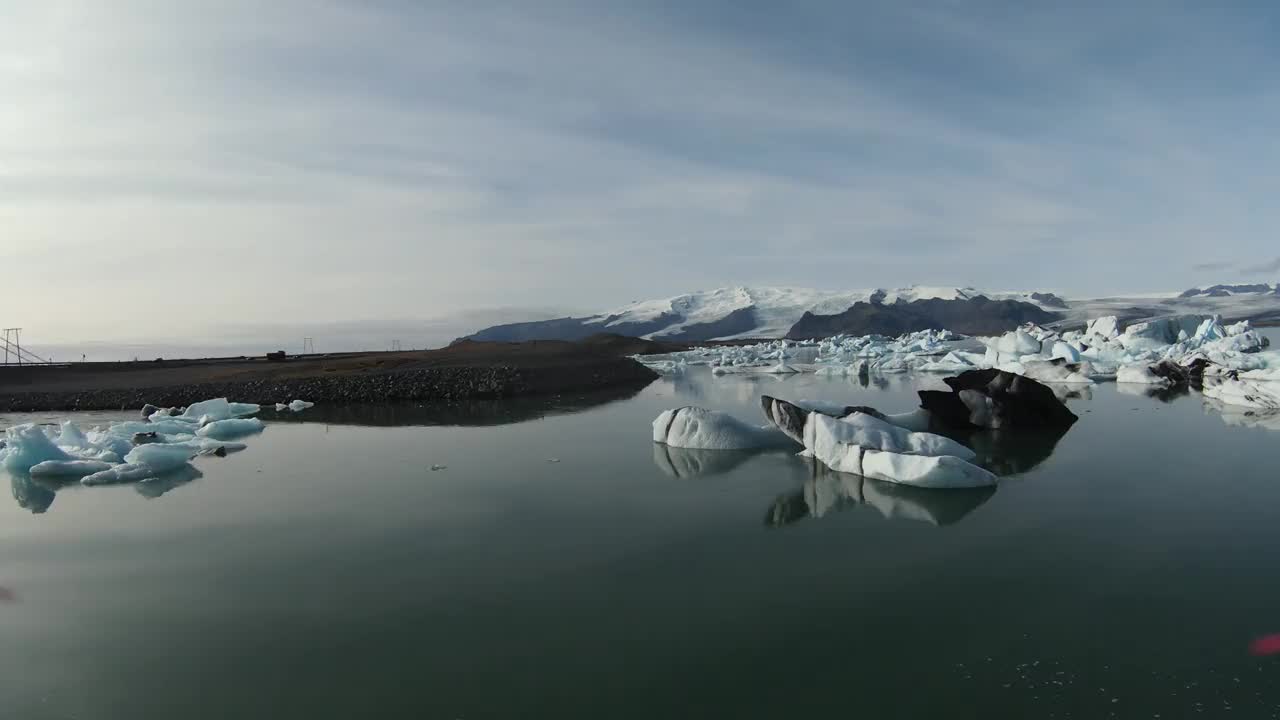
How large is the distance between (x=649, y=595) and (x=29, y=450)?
960 cm

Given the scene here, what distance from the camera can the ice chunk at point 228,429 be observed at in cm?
1363

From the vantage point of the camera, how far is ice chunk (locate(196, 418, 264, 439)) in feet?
44.7

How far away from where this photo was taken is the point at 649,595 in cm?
489

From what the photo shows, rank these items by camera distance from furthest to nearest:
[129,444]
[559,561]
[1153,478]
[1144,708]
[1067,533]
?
[129,444]
[1153,478]
[1067,533]
[559,561]
[1144,708]

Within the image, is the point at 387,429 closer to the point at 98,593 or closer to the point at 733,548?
the point at 98,593

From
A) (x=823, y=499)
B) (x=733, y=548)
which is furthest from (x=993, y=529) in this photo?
(x=733, y=548)

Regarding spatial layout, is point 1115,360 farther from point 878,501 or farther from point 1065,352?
point 878,501

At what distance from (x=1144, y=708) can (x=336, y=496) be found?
7.47 m

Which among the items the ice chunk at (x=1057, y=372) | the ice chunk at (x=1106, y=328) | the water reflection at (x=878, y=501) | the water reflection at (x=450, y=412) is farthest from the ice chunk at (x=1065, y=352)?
the water reflection at (x=878, y=501)

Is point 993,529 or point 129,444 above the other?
point 129,444

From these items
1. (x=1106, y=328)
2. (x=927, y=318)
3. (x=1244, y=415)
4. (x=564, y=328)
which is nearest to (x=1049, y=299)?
(x=927, y=318)

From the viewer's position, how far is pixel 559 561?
223 inches

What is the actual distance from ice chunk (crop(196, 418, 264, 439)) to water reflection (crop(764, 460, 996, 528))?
35.8 feet

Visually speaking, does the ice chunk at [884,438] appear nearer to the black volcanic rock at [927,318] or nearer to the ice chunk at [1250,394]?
the ice chunk at [1250,394]
